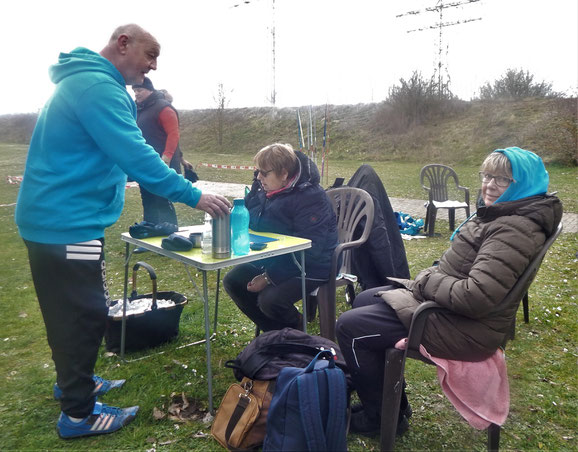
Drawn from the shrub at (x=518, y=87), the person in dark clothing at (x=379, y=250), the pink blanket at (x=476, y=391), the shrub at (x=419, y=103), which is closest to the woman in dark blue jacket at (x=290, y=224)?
the person in dark clothing at (x=379, y=250)

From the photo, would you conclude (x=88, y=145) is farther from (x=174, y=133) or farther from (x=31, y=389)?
(x=174, y=133)

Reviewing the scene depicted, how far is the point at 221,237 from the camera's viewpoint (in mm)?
2322

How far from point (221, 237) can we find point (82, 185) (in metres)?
0.71

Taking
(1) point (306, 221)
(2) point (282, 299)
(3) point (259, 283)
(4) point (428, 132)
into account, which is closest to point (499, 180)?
(1) point (306, 221)

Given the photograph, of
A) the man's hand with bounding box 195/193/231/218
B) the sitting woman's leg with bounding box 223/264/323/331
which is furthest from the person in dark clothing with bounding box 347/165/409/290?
the man's hand with bounding box 195/193/231/218

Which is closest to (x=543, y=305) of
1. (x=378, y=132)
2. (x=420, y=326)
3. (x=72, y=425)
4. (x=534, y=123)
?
(x=420, y=326)

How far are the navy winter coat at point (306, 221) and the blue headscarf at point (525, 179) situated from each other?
1192mm

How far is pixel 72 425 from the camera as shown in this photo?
93.5 inches

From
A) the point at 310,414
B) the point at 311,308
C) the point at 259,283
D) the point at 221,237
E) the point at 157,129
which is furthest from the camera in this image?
the point at 157,129

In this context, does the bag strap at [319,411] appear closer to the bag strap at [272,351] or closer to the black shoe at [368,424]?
the bag strap at [272,351]

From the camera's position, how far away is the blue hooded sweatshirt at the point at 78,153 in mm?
2066

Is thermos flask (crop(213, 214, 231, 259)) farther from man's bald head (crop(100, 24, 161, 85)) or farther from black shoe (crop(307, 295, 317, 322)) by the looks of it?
black shoe (crop(307, 295, 317, 322))

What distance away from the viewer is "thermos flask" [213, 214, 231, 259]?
2.31 meters

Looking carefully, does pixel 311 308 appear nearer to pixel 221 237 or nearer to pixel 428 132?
pixel 221 237
